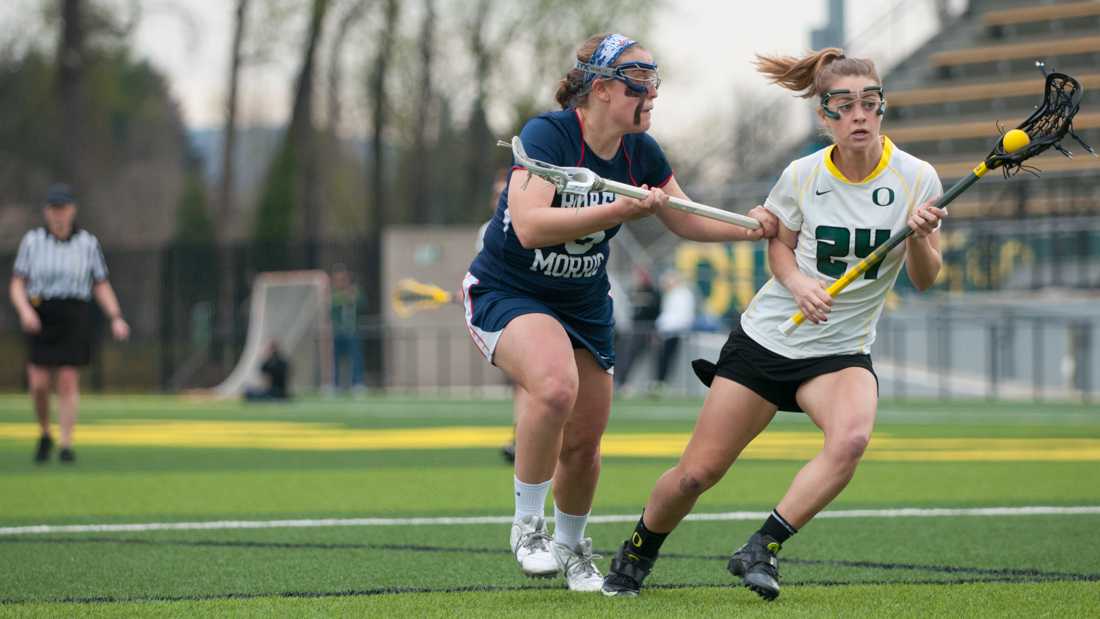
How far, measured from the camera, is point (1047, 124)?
5.45 metres

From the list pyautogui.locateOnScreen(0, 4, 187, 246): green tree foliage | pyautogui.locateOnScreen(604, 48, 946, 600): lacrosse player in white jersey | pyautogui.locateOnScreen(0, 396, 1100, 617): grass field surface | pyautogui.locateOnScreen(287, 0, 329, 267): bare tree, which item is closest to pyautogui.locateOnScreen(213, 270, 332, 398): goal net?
pyautogui.locateOnScreen(287, 0, 329, 267): bare tree

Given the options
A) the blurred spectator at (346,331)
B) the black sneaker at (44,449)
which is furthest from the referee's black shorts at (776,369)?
the blurred spectator at (346,331)

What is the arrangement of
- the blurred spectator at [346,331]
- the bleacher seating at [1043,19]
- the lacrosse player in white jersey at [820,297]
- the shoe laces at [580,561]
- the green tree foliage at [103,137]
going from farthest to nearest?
1. the green tree foliage at [103,137]
2. the bleacher seating at [1043,19]
3. the blurred spectator at [346,331]
4. the shoe laces at [580,561]
5. the lacrosse player in white jersey at [820,297]

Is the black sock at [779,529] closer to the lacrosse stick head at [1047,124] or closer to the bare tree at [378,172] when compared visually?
the lacrosse stick head at [1047,124]

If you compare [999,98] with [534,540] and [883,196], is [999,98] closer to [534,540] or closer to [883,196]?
[883,196]

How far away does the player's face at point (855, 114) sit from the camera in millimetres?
5543

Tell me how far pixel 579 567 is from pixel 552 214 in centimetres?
143

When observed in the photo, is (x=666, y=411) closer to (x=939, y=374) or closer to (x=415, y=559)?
(x=939, y=374)

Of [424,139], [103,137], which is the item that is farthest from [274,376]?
[103,137]

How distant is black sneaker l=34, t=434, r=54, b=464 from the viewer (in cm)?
1219

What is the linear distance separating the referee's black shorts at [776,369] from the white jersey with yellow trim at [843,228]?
0.10 feet

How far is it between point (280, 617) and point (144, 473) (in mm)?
6220

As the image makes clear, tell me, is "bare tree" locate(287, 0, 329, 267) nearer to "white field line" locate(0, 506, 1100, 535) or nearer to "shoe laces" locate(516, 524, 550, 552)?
"white field line" locate(0, 506, 1100, 535)

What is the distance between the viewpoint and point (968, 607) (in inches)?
210
